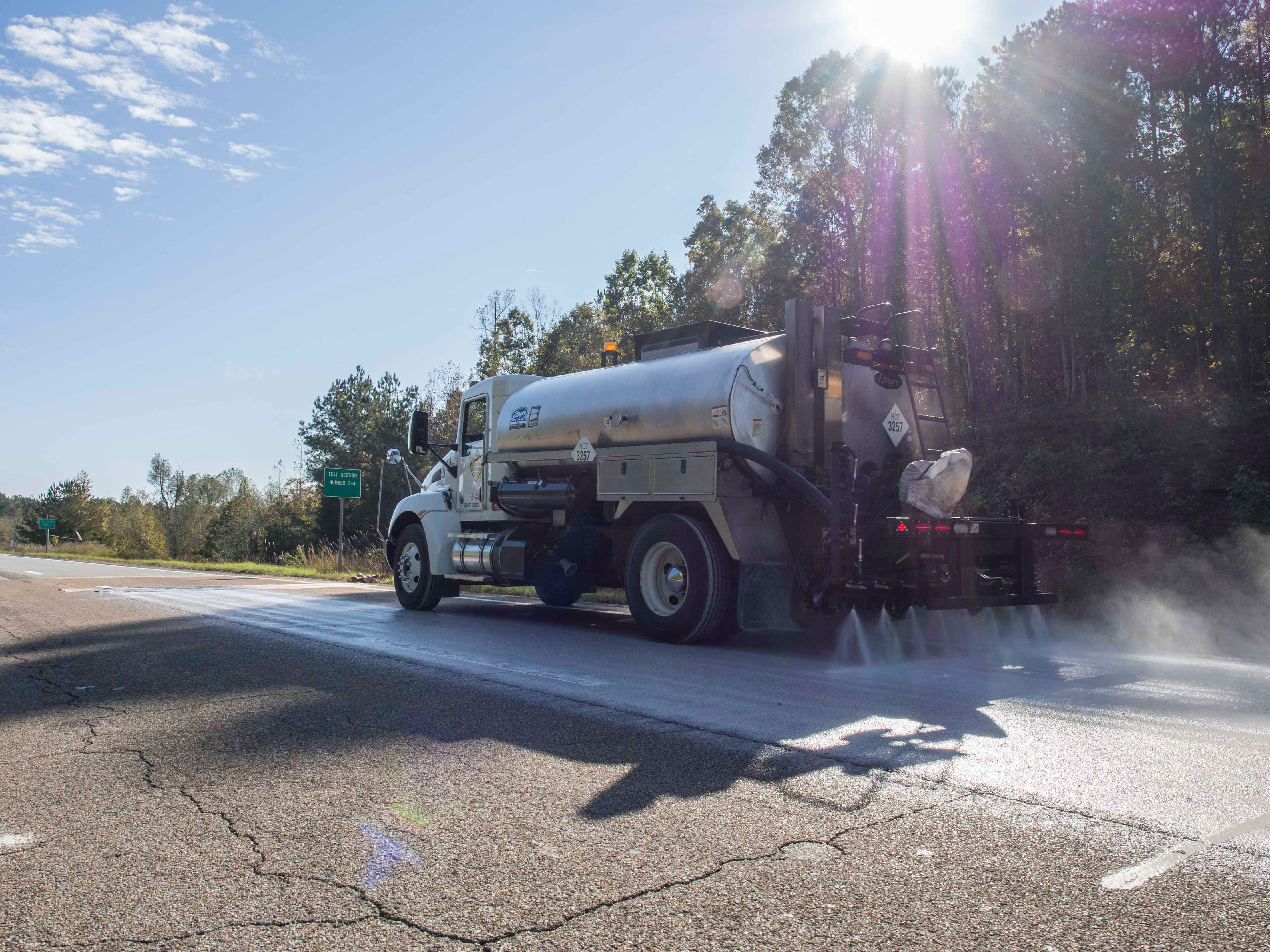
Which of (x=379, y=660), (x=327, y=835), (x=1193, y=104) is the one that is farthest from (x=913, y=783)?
(x=1193, y=104)

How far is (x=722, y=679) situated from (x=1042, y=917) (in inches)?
161

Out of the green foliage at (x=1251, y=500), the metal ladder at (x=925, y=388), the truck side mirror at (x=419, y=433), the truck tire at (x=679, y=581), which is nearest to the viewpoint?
the truck tire at (x=679, y=581)

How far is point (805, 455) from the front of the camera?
8.55 m

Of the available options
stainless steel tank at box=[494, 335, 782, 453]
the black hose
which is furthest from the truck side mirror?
the black hose

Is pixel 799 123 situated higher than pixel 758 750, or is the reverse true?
pixel 799 123

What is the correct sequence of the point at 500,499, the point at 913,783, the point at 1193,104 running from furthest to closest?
the point at 1193,104, the point at 500,499, the point at 913,783

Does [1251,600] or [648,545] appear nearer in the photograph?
[648,545]

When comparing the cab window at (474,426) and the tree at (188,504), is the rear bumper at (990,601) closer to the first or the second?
the cab window at (474,426)

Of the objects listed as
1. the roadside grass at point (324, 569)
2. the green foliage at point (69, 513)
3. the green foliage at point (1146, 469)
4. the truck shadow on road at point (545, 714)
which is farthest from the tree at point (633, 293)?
the green foliage at point (69, 513)

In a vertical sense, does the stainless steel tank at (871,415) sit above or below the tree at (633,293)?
below

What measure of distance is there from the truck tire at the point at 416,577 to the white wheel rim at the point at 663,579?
13.3ft

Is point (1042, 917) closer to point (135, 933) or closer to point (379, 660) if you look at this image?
point (135, 933)

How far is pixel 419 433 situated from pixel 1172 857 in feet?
35.9

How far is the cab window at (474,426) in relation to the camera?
12344mm
